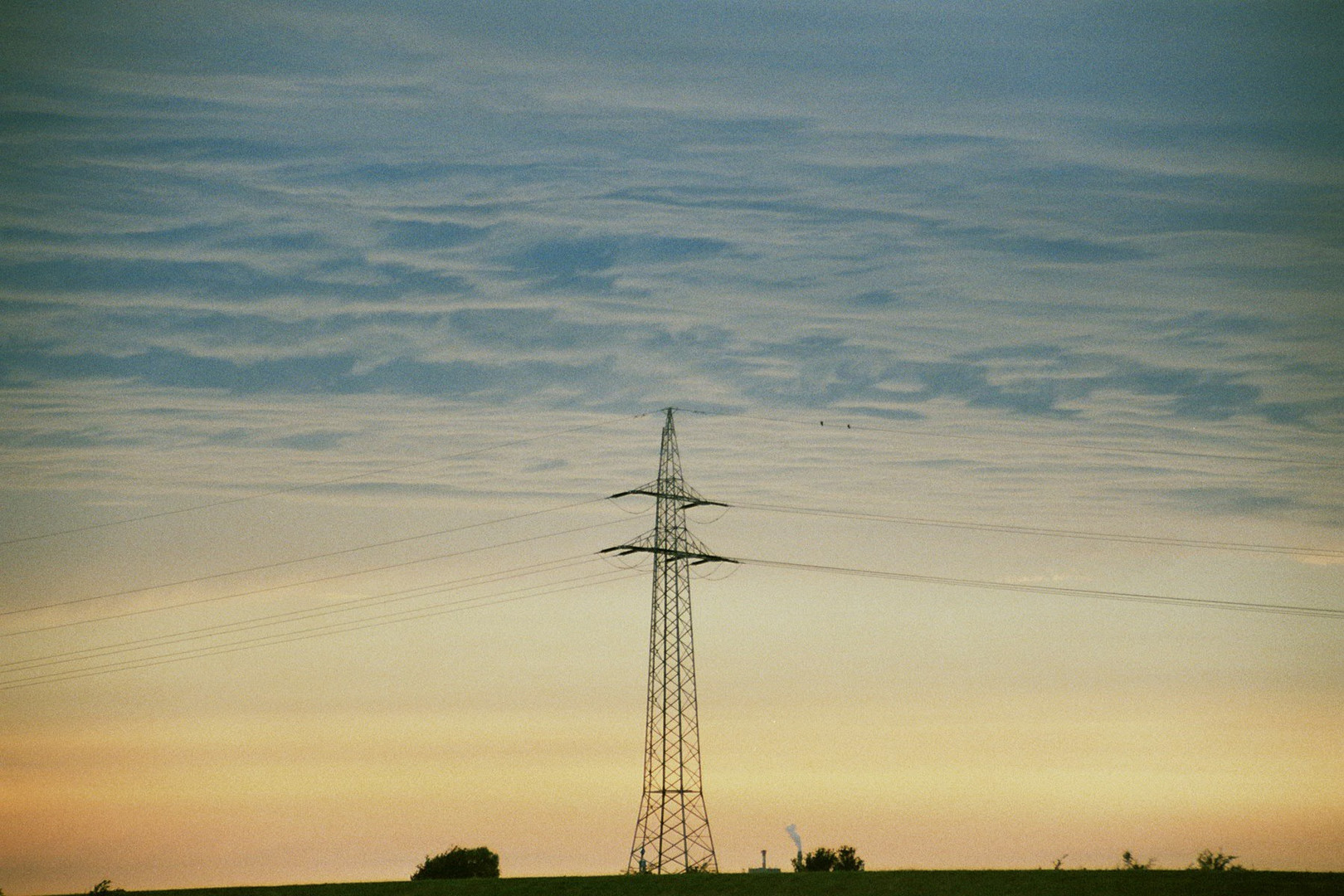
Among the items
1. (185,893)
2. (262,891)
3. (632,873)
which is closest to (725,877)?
(632,873)

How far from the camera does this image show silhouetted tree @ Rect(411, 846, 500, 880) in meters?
141

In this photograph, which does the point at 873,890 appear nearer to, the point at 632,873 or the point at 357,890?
the point at 632,873

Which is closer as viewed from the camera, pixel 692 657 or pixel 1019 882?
pixel 1019 882

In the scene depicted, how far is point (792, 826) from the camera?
114750 mm

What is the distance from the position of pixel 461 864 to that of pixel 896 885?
67849 mm

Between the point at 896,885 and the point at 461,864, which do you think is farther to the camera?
the point at 461,864

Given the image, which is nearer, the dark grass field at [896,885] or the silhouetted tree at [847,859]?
the dark grass field at [896,885]

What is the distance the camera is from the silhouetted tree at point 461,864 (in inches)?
5566

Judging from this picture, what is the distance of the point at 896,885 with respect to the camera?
3312 inches

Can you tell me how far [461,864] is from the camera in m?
142

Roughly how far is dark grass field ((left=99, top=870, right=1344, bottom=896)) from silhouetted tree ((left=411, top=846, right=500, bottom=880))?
41.8m

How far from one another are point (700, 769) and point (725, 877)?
7.05 metres

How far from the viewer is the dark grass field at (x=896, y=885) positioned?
259 feet

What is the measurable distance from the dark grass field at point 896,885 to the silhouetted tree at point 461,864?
137 ft
